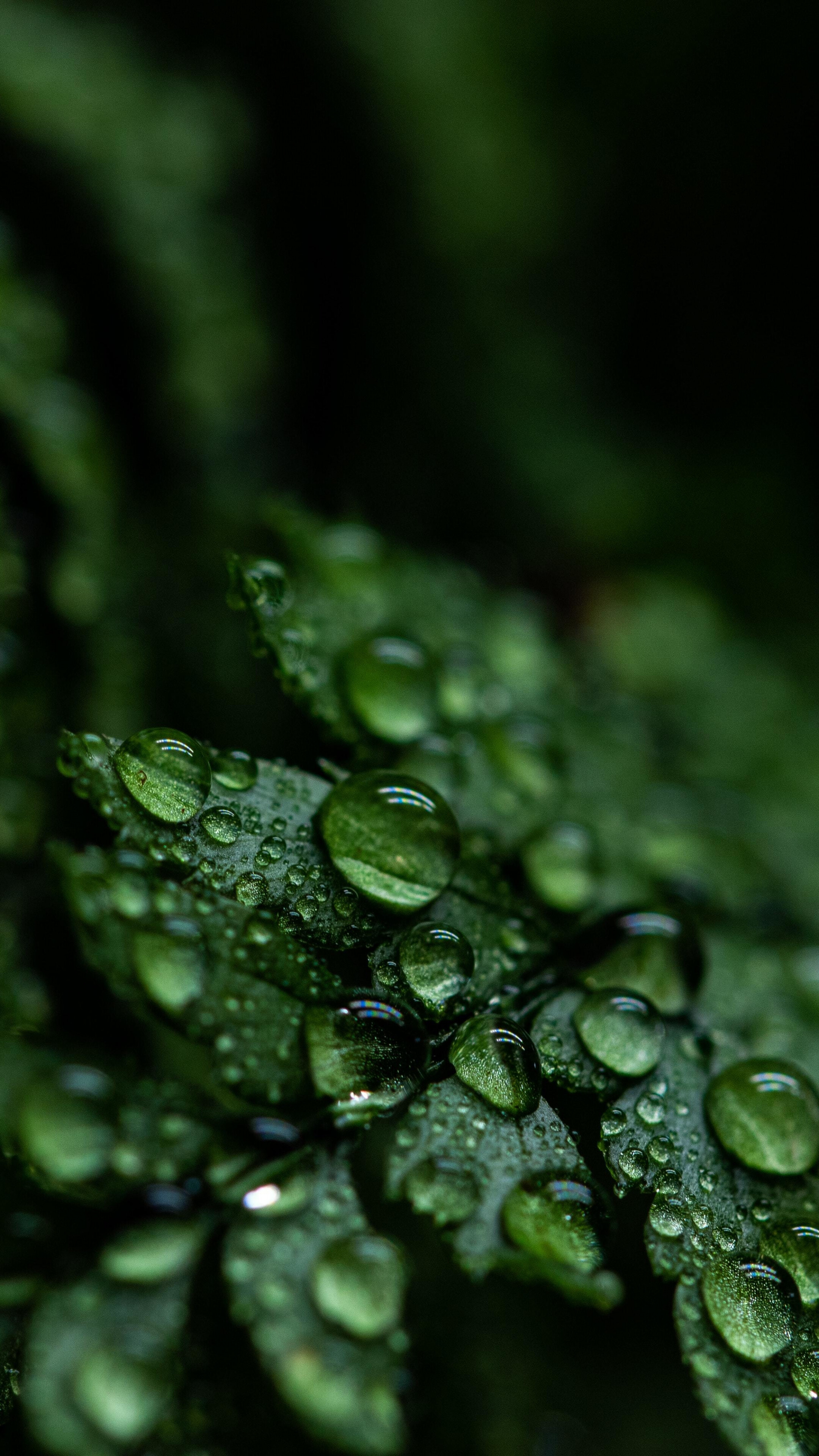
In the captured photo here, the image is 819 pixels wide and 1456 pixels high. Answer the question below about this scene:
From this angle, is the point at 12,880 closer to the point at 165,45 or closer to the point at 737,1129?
the point at 737,1129

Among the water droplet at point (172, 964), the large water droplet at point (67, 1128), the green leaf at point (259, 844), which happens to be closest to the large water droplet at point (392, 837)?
the green leaf at point (259, 844)

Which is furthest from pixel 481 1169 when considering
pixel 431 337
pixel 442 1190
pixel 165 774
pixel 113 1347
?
pixel 431 337

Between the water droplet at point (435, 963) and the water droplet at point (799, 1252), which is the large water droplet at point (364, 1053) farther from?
the water droplet at point (799, 1252)

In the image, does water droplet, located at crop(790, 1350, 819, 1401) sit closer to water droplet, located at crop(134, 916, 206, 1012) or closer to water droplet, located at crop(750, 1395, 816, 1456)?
water droplet, located at crop(750, 1395, 816, 1456)

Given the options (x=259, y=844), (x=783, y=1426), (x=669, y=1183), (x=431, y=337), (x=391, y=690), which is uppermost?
(x=431, y=337)

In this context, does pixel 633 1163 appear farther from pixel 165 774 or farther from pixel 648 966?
pixel 165 774

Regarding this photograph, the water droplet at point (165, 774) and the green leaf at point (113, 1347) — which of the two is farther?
the water droplet at point (165, 774)
